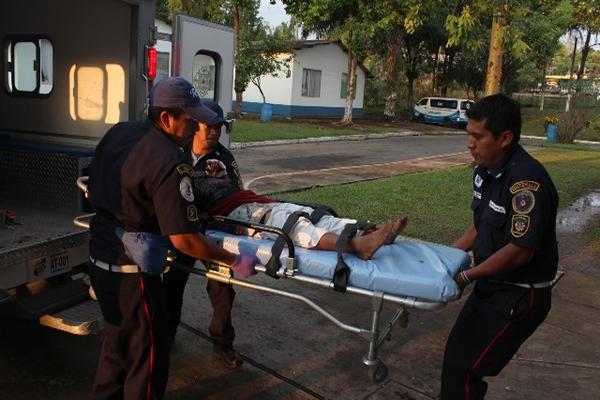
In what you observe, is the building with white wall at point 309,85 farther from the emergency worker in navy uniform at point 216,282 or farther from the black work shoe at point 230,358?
the black work shoe at point 230,358

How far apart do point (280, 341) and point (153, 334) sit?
177 cm

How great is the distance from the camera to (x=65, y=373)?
3.66m

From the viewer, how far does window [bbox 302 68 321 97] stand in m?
29.2

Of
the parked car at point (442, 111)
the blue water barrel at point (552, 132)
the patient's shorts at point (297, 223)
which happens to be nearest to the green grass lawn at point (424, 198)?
the patient's shorts at point (297, 223)

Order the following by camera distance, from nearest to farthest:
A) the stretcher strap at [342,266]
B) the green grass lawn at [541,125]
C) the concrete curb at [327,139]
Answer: the stretcher strap at [342,266] → the concrete curb at [327,139] → the green grass lawn at [541,125]

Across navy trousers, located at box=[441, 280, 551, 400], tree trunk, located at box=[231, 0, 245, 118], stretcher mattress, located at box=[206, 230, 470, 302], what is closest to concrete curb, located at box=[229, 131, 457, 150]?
tree trunk, located at box=[231, 0, 245, 118]

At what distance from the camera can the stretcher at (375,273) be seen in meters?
2.68

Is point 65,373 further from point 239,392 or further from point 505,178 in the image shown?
point 505,178

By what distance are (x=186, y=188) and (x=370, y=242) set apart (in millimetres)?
998

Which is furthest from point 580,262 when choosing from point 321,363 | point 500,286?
point 500,286

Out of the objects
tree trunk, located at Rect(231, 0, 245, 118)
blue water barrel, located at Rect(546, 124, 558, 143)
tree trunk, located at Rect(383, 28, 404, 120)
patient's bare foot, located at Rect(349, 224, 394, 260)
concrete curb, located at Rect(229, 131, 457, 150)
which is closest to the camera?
patient's bare foot, located at Rect(349, 224, 394, 260)

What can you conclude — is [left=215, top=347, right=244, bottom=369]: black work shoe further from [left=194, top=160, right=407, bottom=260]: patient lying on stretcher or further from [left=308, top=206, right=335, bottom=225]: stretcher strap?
[left=308, top=206, right=335, bottom=225]: stretcher strap

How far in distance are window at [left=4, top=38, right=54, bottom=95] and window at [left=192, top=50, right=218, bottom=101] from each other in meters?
1.32

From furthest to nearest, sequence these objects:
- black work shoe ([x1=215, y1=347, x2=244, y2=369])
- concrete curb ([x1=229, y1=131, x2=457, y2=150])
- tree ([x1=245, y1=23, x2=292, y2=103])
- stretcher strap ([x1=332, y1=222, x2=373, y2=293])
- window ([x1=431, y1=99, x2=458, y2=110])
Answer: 1. window ([x1=431, y1=99, x2=458, y2=110])
2. tree ([x1=245, y1=23, x2=292, y2=103])
3. concrete curb ([x1=229, y1=131, x2=457, y2=150])
4. black work shoe ([x1=215, y1=347, x2=244, y2=369])
5. stretcher strap ([x1=332, y1=222, x2=373, y2=293])
